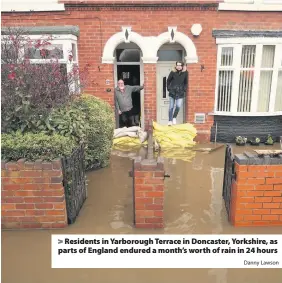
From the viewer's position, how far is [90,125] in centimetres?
489

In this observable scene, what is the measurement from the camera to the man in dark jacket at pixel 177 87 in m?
7.57

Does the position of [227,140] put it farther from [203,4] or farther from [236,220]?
[236,220]

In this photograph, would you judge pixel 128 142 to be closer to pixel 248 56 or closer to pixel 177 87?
pixel 177 87

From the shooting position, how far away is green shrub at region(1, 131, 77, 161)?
313 centimetres

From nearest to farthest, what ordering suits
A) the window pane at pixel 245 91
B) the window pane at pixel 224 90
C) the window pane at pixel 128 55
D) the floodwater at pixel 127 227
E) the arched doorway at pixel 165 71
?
the floodwater at pixel 127 227, the window pane at pixel 245 91, the window pane at pixel 224 90, the arched doorway at pixel 165 71, the window pane at pixel 128 55

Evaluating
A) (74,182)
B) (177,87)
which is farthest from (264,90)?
(74,182)

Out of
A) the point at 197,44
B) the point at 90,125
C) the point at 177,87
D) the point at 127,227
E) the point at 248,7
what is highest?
the point at 248,7

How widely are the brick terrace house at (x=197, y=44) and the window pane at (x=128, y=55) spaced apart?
234mm

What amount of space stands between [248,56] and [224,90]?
1.08m

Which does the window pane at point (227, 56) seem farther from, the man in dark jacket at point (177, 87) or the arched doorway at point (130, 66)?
the arched doorway at point (130, 66)

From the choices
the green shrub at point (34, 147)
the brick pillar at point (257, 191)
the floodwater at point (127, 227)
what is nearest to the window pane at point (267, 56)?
the floodwater at point (127, 227)

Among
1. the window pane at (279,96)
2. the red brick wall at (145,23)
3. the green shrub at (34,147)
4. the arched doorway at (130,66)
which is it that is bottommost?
the green shrub at (34,147)

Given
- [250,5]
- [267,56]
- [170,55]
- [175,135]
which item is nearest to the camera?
[250,5]

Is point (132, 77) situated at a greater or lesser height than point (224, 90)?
greater
